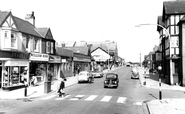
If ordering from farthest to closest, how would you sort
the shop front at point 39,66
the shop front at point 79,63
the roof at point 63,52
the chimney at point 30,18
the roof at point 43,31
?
1. the shop front at point 79,63
2. the roof at point 63,52
3. the chimney at point 30,18
4. the roof at point 43,31
5. the shop front at point 39,66

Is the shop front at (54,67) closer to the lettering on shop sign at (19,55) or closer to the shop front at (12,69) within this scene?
the lettering on shop sign at (19,55)

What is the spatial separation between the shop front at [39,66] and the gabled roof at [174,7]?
1882cm

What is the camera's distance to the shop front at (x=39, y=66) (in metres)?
25.3

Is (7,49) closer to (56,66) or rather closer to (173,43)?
(56,66)

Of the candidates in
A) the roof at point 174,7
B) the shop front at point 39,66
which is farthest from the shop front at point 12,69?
the roof at point 174,7

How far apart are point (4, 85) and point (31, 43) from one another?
22.8 ft

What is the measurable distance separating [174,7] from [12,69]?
2352 centimetres

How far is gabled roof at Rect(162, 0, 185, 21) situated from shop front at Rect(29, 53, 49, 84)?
61.7 ft

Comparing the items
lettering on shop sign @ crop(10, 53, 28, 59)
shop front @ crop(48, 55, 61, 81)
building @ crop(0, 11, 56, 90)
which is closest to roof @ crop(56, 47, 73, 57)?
shop front @ crop(48, 55, 61, 81)

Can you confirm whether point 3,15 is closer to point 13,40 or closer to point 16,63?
point 13,40

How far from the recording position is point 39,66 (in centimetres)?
2752

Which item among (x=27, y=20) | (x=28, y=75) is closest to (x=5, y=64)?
(x=28, y=75)

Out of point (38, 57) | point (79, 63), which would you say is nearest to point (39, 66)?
point (38, 57)

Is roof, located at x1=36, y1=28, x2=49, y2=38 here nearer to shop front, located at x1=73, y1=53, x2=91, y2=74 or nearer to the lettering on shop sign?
the lettering on shop sign
